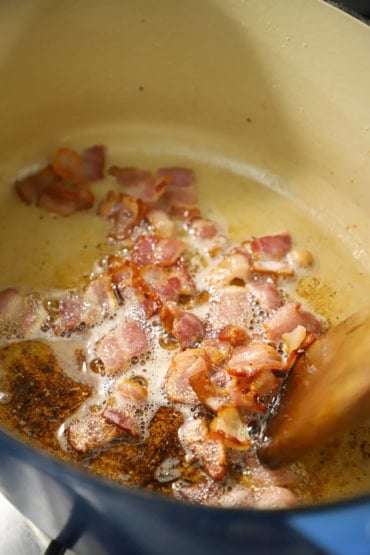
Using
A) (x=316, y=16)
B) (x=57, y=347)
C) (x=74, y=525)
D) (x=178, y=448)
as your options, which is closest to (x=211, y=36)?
(x=316, y=16)

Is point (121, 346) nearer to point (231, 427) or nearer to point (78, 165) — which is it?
point (231, 427)

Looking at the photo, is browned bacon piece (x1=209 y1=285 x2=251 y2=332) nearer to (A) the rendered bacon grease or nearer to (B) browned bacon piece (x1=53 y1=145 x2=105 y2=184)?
(A) the rendered bacon grease

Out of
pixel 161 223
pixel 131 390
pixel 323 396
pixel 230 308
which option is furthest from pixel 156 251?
pixel 323 396

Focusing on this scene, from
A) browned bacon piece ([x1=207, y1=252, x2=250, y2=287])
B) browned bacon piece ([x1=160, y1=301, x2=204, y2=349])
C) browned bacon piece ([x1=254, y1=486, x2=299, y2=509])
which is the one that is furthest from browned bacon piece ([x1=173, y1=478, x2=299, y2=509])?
browned bacon piece ([x1=207, y1=252, x2=250, y2=287])

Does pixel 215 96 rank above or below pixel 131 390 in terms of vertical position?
above

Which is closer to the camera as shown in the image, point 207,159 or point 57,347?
point 57,347

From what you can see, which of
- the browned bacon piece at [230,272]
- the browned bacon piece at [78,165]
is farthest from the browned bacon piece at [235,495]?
the browned bacon piece at [78,165]

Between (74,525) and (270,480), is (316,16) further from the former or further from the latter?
(74,525)
